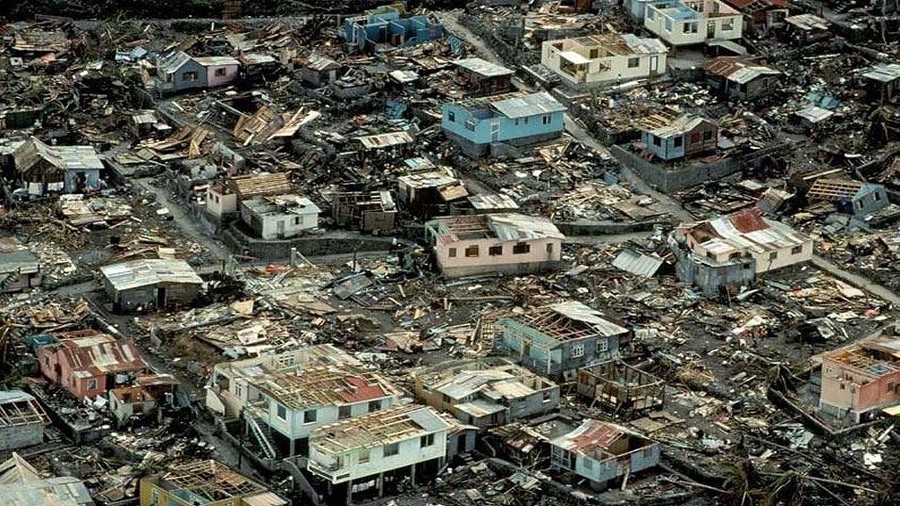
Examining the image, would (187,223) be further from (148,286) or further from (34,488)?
(34,488)

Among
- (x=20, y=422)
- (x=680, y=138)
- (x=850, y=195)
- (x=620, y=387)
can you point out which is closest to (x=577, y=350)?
(x=620, y=387)

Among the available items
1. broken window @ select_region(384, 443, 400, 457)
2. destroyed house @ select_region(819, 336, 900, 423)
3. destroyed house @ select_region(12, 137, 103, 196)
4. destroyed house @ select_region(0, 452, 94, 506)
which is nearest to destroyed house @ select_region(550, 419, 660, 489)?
broken window @ select_region(384, 443, 400, 457)

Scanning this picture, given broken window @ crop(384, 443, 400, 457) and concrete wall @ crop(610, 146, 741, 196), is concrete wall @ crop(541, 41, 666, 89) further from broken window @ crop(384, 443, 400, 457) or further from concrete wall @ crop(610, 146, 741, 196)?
broken window @ crop(384, 443, 400, 457)

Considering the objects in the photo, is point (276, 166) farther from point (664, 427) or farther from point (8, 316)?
point (664, 427)

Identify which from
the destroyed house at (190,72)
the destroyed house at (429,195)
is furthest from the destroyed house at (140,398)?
the destroyed house at (190,72)

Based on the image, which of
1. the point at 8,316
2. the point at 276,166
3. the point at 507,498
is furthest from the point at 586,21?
the point at 507,498

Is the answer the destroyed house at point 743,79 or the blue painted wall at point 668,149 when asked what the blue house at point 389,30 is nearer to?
the destroyed house at point 743,79
